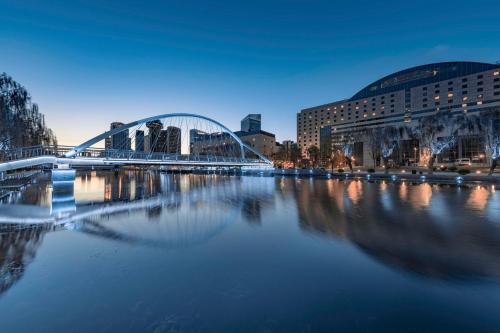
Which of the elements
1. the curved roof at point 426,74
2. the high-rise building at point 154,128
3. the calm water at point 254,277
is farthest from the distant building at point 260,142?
the calm water at point 254,277

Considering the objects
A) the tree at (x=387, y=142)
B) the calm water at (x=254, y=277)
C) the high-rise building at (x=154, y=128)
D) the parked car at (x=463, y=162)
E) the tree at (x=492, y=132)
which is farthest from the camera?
the parked car at (x=463, y=162)

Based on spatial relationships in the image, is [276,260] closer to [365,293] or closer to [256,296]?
[256,296]

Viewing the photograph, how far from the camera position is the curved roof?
9125 centimetres

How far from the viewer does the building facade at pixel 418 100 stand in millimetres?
82875

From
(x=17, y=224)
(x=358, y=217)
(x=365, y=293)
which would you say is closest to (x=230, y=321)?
(x=365, y=293)

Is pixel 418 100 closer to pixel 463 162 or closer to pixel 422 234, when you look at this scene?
pixel 463 162

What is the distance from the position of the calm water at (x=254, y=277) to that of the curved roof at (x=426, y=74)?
112m

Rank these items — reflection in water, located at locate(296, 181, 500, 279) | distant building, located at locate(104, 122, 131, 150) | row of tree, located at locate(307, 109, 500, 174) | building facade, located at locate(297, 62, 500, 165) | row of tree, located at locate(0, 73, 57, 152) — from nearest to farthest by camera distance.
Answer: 1. reflection in water, located at locate(296, 181, 500, 279)
2. row of tree, located at locate(0, 73, 57, 152)
3. row of tree, located at locate(307, 109, 500, 174)
4. distant building, located at locate(104, 122, 131, 150)
5. building facade, located at locate(297, 62, 500, 165)

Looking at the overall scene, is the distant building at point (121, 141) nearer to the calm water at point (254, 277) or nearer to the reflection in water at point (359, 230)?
the reflection in water at point (359, 230)

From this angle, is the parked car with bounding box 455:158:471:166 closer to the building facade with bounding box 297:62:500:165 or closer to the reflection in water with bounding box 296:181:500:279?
the building facade with bounding box 297:62:500:165

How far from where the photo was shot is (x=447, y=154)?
74.8m

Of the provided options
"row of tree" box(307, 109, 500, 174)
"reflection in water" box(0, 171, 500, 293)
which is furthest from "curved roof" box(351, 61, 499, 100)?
"reflection in water" box(0, 171, 500, 293)

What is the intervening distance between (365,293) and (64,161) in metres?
36.4

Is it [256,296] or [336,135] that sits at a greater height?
[336,135]
